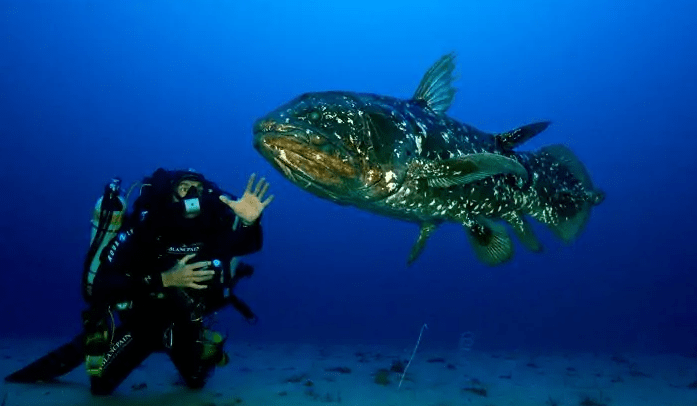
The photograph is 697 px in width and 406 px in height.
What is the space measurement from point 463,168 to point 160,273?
4.05 m

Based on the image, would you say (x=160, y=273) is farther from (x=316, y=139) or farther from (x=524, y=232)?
(x=524, y=232)

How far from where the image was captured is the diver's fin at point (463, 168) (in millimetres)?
3311

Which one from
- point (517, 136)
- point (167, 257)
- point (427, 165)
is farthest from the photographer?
point (167, 257)

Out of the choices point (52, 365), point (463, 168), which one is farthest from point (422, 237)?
point (52, 365)

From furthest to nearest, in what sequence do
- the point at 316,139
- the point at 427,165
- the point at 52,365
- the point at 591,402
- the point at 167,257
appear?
1. the point at 591,402
2. the point at 52,365
3. the point at 167,257
4. the point at 427,165
5. the point at 316,139

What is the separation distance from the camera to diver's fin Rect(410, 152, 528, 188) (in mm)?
3311

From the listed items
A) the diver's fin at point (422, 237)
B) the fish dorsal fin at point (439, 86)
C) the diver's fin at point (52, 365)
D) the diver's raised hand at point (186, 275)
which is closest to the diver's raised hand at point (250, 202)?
the diver's raised hand at point (186, 275)

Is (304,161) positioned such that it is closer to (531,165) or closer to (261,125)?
(261,125)

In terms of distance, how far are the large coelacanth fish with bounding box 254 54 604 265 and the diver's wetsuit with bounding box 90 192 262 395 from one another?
2.59 meters

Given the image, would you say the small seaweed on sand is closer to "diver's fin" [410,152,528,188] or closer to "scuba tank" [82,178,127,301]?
"diver's fin" [410,152,528,188]

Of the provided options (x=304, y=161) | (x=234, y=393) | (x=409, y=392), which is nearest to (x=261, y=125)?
(x=304, y=161)

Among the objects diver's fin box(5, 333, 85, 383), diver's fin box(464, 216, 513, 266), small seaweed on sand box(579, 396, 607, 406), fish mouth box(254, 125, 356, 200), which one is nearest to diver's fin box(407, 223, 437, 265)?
diver's fin box(464, 216, 513, 266)

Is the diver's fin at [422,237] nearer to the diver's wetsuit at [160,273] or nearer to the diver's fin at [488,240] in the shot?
the diver's fin at [488,240]

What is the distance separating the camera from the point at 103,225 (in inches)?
235
